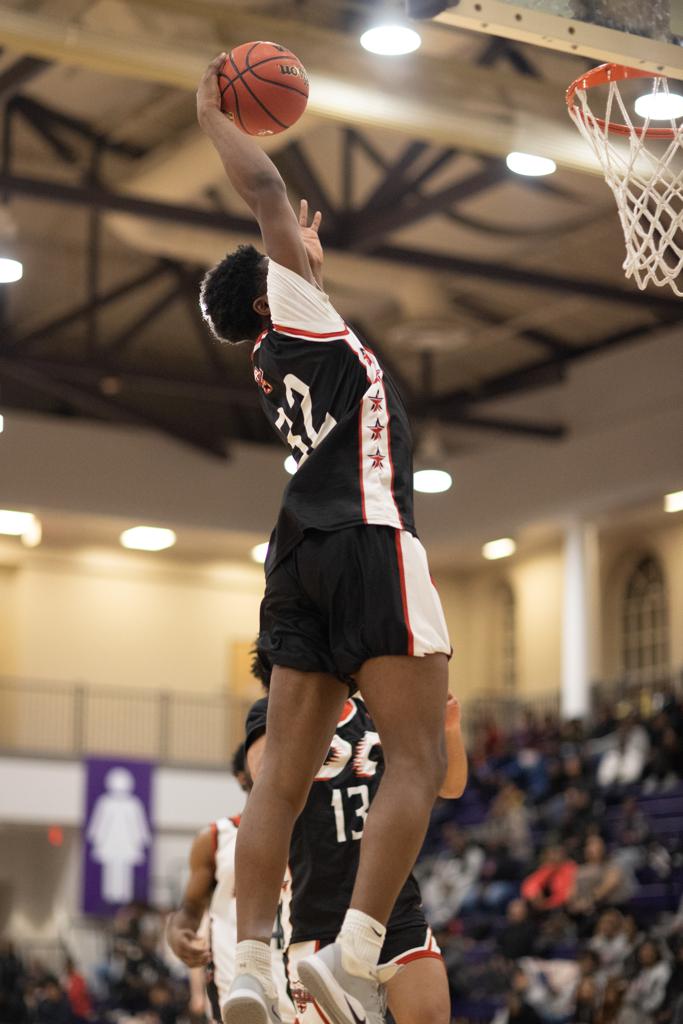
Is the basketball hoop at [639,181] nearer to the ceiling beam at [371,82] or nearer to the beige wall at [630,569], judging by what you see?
the ceiling beam at [371,82]

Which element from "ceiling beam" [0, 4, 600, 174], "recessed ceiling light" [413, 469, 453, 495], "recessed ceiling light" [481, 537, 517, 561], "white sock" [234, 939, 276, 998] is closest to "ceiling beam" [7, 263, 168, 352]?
"recessed ceiling light" [413, 469, 453, 495]

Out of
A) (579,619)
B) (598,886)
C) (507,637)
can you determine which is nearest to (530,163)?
(598,886)

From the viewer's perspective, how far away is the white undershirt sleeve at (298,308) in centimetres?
430

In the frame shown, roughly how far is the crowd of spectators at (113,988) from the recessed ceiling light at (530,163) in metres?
9.53

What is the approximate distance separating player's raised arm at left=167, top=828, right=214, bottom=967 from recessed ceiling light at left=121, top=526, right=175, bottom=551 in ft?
66.9

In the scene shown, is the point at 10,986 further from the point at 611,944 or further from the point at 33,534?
the point at 33,534

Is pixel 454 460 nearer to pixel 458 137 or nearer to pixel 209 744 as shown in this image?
pixel 209 744

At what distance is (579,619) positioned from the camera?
2588 cm

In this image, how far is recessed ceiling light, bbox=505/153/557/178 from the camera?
1370 centimetres

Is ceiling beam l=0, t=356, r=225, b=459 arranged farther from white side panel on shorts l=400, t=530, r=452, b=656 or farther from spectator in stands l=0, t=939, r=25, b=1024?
white side panel on shorts l=400, t=530, r=452, b=656

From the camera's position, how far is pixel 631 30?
20.9 feet

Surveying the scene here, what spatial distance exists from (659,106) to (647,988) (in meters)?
8.58

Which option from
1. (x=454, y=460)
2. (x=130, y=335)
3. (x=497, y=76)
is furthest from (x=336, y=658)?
(x=454, y=460)

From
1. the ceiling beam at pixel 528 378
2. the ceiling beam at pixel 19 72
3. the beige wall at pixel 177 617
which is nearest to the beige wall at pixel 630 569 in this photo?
the beige wall at pixel 177 617
